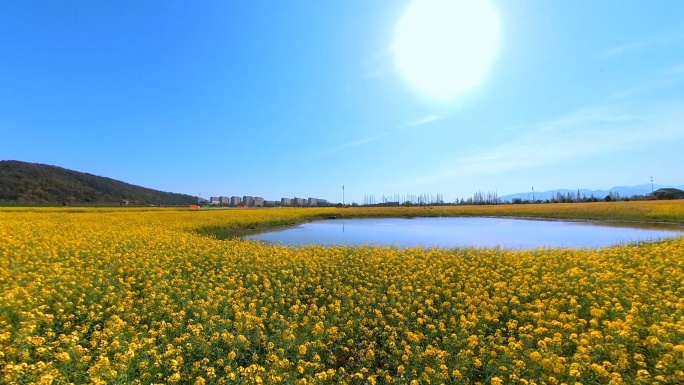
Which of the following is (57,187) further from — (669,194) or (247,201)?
(669,194)

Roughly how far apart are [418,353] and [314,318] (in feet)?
7.55

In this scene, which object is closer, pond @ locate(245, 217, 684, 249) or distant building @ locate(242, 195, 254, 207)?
pond @ locate(245, 217, 684, 249)

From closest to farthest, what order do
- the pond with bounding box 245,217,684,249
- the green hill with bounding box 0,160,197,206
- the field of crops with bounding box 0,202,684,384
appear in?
the field of crops with bounding box 0,202,684,384 → the pond with bounding box 245,217,684,249 → the green hill with bounding box 0,160,197,206

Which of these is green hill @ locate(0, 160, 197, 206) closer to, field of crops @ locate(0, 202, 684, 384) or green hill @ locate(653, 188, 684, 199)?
field of crops @ locate(0, 202, 684, 384)

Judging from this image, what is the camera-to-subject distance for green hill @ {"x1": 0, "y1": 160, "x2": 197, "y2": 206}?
73125mm

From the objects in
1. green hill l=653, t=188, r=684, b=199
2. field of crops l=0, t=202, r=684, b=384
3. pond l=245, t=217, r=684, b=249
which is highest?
green hill l=653, t=188, r=684, b=199

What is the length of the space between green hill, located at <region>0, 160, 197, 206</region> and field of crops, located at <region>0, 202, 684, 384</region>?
259 feet

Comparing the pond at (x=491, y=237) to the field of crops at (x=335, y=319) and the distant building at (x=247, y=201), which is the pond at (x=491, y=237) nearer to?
the field of crops at (x=335, y=319)

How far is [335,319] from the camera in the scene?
20.8 feet

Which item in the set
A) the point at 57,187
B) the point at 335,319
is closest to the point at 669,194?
the point at 335,319

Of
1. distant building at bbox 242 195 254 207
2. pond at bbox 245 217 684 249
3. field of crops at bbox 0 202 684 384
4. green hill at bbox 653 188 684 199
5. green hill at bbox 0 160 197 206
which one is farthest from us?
distant building at bbox 242 195 254 207

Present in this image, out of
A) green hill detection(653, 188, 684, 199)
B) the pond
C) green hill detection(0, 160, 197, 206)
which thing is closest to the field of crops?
the pond

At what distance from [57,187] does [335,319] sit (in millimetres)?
100393

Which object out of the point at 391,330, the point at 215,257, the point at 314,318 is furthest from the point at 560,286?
the point at 215,257
